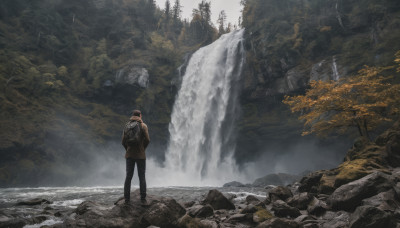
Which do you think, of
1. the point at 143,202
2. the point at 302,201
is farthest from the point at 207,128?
the point at 143,202

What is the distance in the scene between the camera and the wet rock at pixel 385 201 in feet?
15.8

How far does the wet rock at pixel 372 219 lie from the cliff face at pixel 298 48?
771 inches

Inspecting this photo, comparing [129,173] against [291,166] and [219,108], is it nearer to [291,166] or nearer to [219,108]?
[219,108]

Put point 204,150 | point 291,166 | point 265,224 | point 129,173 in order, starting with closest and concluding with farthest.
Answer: point 265,224 < point 129,173 < point 204,150 < point 291,166

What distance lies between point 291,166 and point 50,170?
27.8 metres

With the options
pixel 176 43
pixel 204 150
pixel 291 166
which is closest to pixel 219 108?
pixel 204 150

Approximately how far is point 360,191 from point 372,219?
166 centimetres

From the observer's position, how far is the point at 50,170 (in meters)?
25.0

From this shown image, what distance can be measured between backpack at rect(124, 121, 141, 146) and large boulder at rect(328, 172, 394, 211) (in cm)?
486

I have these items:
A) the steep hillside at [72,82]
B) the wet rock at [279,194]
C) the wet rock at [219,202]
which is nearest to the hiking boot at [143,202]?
the wet rock at [219,202]

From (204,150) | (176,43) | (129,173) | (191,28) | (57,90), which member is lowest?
(129,173)

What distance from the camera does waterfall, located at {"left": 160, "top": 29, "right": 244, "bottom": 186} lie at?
2919cm

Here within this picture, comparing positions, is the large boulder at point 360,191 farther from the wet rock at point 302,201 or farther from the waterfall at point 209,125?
the waterfall at point 209,125

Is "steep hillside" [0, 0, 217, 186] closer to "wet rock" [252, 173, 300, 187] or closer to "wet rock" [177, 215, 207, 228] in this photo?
"wet rock" [252, 173, 300, 187]
